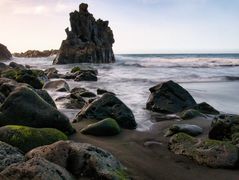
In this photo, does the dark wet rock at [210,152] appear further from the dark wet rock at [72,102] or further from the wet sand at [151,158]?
the dark wet rock at [72,102]

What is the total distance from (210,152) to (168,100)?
5063 millimetres

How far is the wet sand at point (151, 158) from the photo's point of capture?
519cm

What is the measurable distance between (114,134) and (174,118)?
2.77 meters

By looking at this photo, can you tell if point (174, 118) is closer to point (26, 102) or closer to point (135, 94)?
point (26, 102)

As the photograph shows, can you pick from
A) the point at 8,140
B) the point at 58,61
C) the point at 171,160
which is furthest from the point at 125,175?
the point at 58,61

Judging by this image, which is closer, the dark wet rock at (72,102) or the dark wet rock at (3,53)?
the dark wet rock at (72,102)

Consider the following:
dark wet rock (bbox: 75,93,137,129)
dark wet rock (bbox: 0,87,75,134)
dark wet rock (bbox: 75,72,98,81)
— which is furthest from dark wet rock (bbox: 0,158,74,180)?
dark wet rock (bbox: 75,72,98,81)

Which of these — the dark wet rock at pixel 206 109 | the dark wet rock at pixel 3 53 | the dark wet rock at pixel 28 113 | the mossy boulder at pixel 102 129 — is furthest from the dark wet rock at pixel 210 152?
the dark wet rock at pixel 3 53

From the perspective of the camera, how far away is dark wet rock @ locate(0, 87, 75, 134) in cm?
690

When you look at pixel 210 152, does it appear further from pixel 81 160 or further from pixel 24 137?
pixel 24 137

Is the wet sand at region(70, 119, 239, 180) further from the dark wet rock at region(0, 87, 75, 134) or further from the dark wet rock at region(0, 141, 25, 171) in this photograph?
the dark wet rock at region(0, 141, 25, 171)

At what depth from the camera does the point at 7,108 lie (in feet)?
22.9

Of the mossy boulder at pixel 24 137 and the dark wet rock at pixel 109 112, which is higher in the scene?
the mossy boulder at pixel 24 137

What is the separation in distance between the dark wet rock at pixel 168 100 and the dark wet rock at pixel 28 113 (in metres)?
4.14
